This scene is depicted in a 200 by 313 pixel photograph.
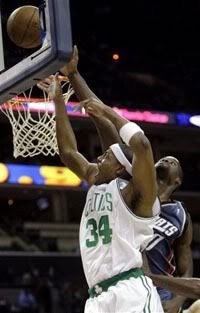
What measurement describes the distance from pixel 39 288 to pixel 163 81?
17.0 ft

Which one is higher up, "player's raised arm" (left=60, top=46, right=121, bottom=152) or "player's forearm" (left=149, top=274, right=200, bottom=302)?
"player's raised arm" (left=60, top=46, right=121, bottom=152)

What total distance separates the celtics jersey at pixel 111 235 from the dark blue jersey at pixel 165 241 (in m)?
0.83

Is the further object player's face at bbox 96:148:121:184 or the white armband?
player's face at bbox 96:148:121:184

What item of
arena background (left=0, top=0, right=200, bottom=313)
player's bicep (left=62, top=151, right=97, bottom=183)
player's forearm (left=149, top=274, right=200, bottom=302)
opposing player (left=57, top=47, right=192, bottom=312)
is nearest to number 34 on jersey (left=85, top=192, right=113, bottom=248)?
player's bicep (left=62, top=151, right=97, bottom=183)

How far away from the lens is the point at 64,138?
5.13 m

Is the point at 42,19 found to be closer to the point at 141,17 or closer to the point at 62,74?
the point at 62,74

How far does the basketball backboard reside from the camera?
14.6 ft

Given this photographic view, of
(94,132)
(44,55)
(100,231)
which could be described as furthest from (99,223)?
(94,132)

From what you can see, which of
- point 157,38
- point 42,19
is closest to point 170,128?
point 157,38

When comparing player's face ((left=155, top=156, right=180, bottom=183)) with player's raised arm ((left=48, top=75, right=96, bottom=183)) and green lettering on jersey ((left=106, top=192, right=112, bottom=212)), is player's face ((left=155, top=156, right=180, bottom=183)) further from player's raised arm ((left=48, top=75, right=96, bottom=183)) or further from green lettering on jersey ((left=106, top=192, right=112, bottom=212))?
green lettering on jersey ((left=106, top=192, right=112, bottom=212))

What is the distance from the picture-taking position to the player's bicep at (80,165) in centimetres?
502

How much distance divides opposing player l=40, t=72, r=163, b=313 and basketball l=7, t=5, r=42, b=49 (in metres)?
0.71

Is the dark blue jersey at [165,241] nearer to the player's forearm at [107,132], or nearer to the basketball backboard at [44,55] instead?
the player's forearm at [107,132]

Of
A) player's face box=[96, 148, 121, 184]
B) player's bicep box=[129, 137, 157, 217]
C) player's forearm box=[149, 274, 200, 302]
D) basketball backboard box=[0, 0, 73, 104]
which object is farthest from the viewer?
player's forearm box=[149, 274, 200, 302]
